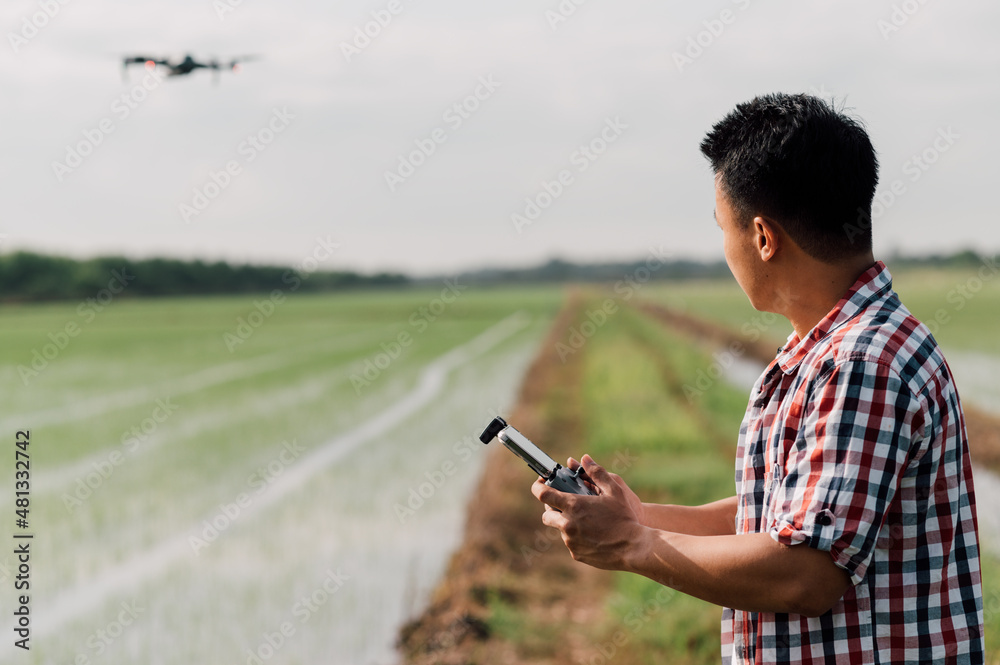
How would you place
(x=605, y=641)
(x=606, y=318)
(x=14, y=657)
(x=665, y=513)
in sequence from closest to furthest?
(x=665, y=513) → (x=605, y=641) → (x=14, y=657) → (x=606, y=318)

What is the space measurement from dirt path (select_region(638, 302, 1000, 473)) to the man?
19.9 feet

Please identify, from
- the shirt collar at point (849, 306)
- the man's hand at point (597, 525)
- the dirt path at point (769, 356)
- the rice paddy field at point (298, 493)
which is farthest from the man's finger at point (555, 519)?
the dirt path at point (769, 356)

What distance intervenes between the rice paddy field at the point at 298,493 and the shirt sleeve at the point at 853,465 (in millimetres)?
2580

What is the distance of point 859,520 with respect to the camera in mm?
1258

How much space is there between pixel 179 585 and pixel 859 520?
219 inches

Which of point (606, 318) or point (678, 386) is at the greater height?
point (606, 318)

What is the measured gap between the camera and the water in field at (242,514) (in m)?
5.05

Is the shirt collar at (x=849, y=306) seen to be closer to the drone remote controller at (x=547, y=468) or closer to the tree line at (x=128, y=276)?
the drone remote controller at (x=547, y=468)

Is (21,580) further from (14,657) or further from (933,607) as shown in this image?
(933,607)

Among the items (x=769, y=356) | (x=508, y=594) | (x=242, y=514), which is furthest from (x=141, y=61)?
(x=769, y=356)

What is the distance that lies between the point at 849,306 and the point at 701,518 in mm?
641

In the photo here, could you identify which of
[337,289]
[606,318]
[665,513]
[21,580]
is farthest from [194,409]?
[337,289]

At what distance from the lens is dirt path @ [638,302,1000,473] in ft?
28.5

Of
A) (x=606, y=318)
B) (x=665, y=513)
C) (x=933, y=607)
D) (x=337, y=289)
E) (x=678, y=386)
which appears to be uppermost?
(x=337, y=289)
